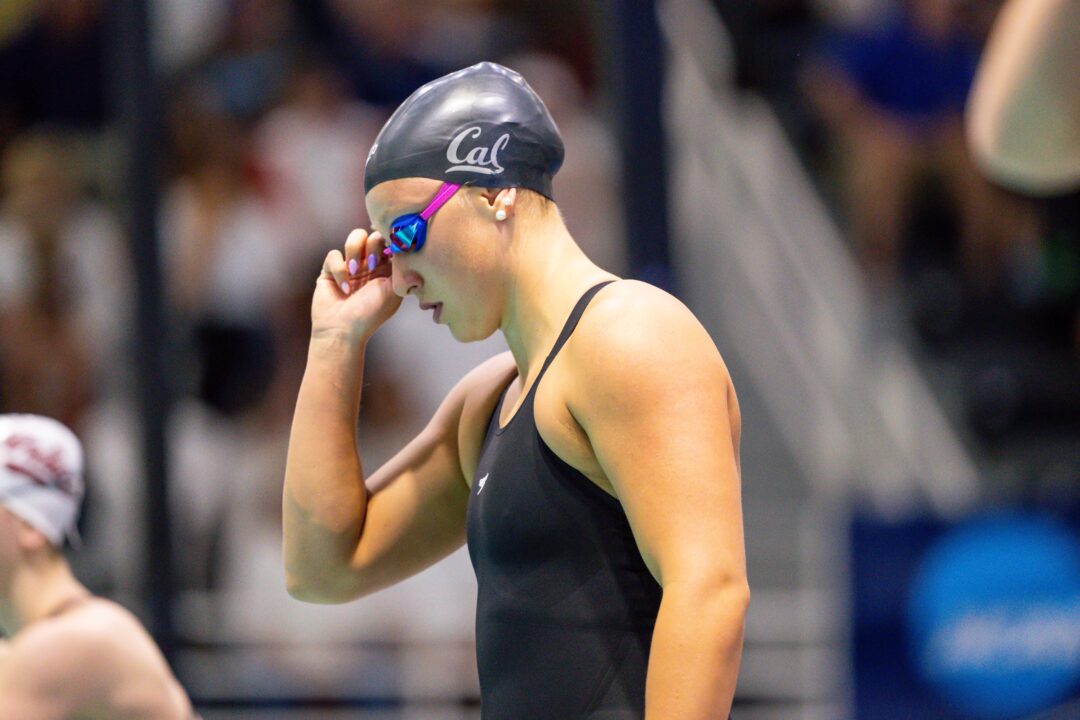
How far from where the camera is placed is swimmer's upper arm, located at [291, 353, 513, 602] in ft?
8.91

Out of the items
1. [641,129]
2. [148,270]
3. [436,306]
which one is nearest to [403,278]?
[436,306]

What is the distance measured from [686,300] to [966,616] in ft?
4.61

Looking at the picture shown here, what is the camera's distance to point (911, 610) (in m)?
5.52

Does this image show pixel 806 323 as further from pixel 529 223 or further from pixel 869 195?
pixel 529 223

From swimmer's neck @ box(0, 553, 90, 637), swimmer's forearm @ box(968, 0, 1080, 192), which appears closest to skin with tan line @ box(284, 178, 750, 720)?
swimmer's forearm @ box(968, 0, 1080, 192)

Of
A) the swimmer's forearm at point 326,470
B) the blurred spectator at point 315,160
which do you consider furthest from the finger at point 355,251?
the blurred spectator at point 315,160

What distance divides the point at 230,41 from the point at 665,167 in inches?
111

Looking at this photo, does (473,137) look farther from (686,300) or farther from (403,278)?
(686,300)

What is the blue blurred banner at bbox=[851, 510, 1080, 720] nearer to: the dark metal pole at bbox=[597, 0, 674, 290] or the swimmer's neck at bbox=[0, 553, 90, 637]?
the dark metal pole at bbox=[597, 0, 674, 290]

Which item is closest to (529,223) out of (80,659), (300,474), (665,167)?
(300,474)

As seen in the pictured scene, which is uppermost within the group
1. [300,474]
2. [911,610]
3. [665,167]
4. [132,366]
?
[300,474]

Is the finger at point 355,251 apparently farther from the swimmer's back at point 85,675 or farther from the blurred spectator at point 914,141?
the blurred spectator at point 914,141

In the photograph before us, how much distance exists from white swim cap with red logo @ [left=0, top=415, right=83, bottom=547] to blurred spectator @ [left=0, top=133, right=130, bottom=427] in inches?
131

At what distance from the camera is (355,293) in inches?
107
